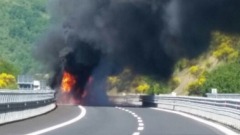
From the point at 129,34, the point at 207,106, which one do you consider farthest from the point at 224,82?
the point at 207,106

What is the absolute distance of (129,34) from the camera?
64.2 m

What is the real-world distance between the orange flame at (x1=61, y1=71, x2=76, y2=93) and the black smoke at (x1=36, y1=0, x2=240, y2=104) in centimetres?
49

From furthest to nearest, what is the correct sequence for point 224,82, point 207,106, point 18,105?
1. point 224,82
2. point 207,106
3. point 18,105

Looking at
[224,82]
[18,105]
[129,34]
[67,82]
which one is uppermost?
[129,34]

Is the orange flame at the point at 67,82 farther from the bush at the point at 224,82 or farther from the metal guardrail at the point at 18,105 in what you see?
the metal guardrail at the point at 18,105

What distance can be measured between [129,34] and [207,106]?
30298 millimetres

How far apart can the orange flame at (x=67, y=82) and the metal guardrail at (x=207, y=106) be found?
1245 centimetres

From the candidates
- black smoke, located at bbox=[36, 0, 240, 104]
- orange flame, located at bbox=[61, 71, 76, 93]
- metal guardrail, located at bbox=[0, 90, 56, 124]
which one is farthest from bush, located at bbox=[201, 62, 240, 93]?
metal guardrail, located at bbox=[0, 90, 56, 124]

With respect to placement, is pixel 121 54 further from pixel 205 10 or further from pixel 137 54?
pixel 205 10

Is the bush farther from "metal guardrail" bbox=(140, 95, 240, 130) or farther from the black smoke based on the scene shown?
"metal guardrail" bbox=(140, 95, 240, 130)

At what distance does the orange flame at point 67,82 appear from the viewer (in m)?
66.9

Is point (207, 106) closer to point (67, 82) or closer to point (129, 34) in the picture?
point (129, 34)

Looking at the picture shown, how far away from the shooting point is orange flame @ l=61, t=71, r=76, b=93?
6692cm

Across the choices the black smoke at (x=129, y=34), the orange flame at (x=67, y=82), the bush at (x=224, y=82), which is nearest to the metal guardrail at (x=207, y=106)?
the black smoke at (x=129, y=34)
